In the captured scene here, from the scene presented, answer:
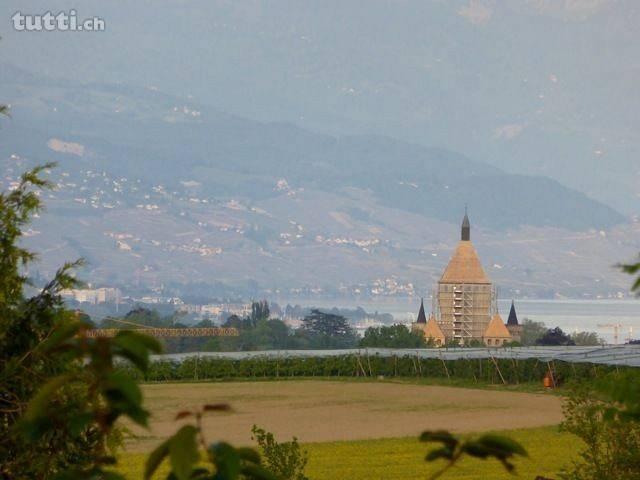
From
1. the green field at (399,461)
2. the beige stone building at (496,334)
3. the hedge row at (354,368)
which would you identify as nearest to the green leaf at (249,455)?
the green field at (399,461)

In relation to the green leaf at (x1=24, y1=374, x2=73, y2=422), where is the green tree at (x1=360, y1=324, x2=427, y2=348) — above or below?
above

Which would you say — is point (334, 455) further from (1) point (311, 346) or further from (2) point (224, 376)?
(1) point (311, 346)

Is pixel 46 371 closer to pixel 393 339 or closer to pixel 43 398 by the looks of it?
pixel 43 398

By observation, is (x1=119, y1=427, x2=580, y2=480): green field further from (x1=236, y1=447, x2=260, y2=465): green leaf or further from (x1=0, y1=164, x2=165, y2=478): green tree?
(x1=236, y1=447, x2=260, y2=465): green leaf

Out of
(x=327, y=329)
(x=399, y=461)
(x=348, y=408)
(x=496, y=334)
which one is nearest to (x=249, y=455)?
(x=399, y=461)

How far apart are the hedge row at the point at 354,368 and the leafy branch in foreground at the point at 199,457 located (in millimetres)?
46556

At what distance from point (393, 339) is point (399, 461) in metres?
85.9

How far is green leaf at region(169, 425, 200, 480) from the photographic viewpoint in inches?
84.7

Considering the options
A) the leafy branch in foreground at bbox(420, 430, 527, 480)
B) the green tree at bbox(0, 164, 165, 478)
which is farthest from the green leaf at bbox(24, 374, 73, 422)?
the leafy branch in foreground at bbox(420, 430, 527, 480)

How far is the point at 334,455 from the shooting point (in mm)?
26859

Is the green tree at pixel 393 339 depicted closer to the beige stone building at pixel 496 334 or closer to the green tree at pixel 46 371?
the beige stone building at pixel 496 334

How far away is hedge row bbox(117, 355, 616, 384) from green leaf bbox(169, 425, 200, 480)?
4683 cm

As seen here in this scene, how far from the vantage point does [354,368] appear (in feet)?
179

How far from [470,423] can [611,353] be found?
19458mm
